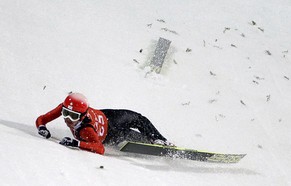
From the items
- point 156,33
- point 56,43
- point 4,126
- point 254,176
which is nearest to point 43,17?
point 56,43

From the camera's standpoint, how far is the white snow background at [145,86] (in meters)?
5.16

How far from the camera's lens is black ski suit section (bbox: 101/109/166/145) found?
6695mm

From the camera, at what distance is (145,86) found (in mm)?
8516

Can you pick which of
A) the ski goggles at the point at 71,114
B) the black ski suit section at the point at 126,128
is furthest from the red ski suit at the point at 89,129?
the black ski suit section at the point at 126,128

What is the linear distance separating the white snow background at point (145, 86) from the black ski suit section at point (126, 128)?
31 cm

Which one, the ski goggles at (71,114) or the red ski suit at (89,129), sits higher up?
the ski goggles at (71,114)

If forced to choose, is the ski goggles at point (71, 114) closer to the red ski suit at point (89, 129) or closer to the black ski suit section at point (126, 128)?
the red ski suit at point (89, 129)

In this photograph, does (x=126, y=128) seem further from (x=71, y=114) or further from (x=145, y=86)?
(x=145, y=86)

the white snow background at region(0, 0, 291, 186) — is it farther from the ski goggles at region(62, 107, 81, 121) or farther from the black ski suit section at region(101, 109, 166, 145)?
the ski goggles at region(62, 107, 81, 121)

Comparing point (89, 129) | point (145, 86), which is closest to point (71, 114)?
point (89, 129)

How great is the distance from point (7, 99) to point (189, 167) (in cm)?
321

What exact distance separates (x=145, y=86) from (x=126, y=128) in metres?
1.83

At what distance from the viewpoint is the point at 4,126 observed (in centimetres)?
570

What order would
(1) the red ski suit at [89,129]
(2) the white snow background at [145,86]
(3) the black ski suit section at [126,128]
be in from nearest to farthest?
1. (2) the white snow background at [145,86]
2. (1) the red ski suit at [89,129]
3. (3) the black ski suit section at [126,128]
